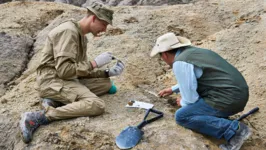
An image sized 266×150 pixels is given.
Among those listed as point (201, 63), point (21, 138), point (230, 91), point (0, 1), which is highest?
point (201, 63)

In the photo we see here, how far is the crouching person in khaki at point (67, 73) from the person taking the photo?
3744 mm

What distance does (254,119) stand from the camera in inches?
163

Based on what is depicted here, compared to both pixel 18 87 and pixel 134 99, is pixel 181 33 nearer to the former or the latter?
pixel 134 99

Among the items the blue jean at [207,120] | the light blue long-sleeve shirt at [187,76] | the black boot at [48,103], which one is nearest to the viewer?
the light blue long-sleeve shirt at [187,76]

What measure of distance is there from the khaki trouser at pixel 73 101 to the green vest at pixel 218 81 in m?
1.16

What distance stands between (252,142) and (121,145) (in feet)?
4.79

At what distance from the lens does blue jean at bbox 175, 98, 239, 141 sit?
3428 mm

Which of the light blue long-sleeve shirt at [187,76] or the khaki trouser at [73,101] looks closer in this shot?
the light blue long-sleeve shirt at [187,76]

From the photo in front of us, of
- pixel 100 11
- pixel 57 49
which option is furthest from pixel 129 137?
pixel 100 11

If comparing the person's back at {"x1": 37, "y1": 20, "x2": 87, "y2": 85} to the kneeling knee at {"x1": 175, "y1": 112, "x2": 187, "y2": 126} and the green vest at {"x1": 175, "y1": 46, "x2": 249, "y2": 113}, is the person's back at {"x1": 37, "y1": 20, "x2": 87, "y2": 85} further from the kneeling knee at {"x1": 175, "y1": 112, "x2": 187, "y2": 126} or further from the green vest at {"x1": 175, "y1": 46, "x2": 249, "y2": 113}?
the kneeling knee at {"x1": 175, "y1": 112, "x2": 187, "y2": 126}

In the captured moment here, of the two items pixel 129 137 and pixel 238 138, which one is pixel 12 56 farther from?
pixel 238 138

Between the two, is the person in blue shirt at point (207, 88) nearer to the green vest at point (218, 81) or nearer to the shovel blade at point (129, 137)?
the green vest at point (218, 81)

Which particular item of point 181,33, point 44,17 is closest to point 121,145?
point 181,33

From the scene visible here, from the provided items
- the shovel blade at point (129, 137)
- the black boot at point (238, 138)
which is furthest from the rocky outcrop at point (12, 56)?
the black boot at point (238, 138)
